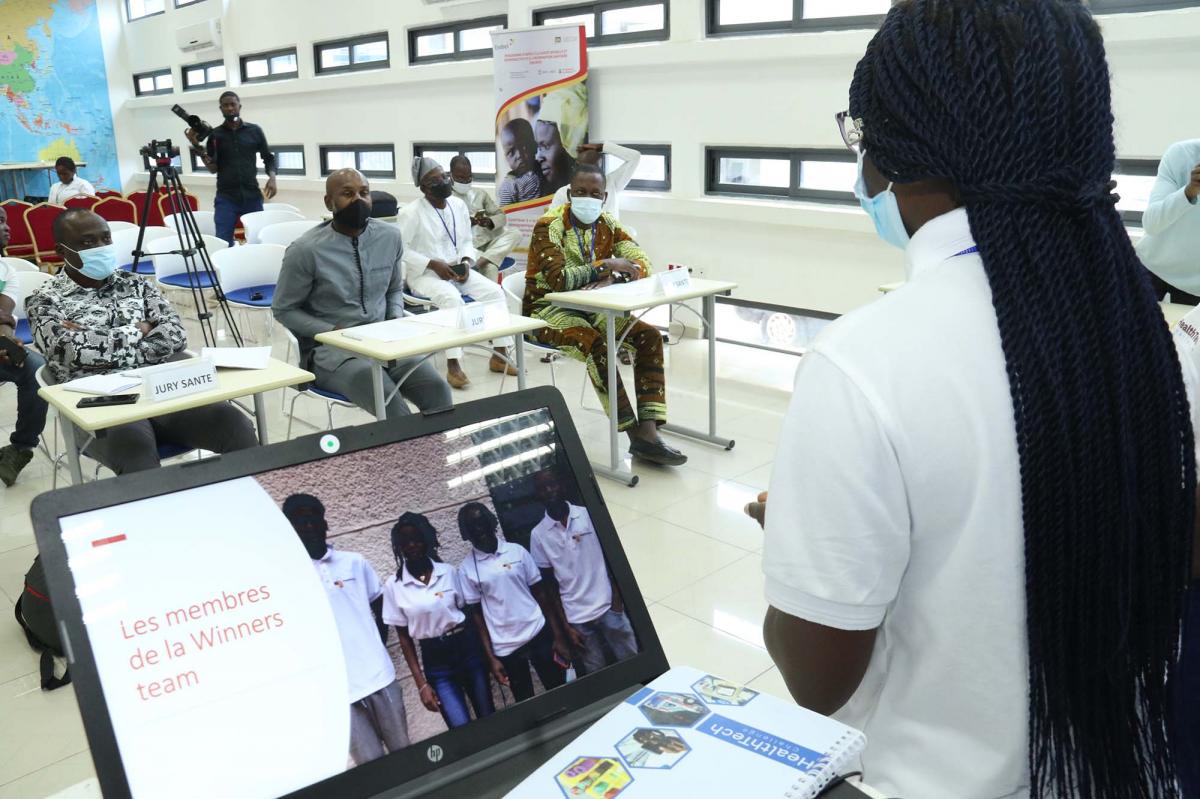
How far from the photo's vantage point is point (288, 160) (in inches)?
399

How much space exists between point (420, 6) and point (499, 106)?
2.20 metres

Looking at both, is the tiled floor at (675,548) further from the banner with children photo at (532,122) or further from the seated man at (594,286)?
the banner with children photo at (532,122)

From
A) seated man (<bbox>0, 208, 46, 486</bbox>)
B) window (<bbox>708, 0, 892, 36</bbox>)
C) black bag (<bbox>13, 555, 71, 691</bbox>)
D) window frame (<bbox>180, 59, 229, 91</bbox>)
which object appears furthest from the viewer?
window frame (<bbox>180, 59, 229, 91</bbox>)

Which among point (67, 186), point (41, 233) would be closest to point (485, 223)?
point (41, 233)

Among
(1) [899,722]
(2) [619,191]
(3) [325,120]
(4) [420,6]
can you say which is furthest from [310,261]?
(3) [325,120]

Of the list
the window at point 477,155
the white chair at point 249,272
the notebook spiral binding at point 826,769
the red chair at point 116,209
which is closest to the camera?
the notebook spiral binding at point 826,769

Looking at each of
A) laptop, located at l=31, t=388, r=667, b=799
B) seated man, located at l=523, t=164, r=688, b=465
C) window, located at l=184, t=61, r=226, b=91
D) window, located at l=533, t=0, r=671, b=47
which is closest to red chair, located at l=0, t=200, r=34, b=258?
window, located at l=184, t=61, r=226, b=91

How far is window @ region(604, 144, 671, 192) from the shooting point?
6.31 metres

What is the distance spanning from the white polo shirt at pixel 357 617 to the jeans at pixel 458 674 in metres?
0.03

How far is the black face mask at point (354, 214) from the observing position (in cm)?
369

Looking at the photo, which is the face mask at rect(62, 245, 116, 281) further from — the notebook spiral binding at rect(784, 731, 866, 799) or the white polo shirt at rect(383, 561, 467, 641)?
the notebook spiral binding at rect(784, 731, 866, 799)

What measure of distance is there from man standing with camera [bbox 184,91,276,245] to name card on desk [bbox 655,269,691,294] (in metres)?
4.74

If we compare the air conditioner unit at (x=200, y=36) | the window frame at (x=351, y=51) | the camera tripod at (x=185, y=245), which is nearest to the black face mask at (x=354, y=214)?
the camera tripod at (x=185, y=245)

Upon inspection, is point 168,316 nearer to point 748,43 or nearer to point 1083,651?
point 1083,651
